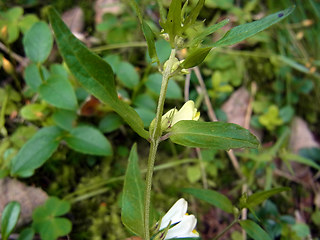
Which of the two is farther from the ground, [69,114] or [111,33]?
[111,33]

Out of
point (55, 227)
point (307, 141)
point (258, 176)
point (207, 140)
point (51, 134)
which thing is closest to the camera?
point (207, 140)

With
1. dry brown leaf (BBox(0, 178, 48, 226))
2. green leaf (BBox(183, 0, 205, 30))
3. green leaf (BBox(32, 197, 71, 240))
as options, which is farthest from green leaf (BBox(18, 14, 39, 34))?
green leaf (BBox(183, 0, 205, 30))

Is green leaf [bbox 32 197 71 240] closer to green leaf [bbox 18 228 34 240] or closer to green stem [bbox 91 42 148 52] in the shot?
green leaf [bbox 18 228 34 240]

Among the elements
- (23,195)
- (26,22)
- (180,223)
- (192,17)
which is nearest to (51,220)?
(23,195)

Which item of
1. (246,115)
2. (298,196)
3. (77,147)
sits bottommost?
(298,196)

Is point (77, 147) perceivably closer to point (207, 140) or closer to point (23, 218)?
point (23, 218)

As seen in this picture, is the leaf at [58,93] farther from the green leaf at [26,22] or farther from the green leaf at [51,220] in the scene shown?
the green leaf at [26,22]

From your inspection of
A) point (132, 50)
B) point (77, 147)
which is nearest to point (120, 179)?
point (77, 147)
